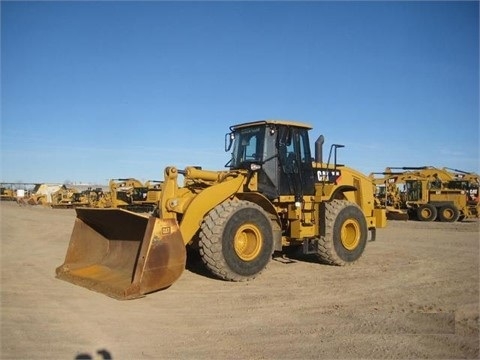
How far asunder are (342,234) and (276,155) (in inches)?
89.5

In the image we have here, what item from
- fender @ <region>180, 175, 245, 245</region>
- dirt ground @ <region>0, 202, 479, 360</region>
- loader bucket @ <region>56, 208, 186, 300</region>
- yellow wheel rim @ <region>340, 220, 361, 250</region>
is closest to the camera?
dirt ground @ <region>0, 202, 479, 360</region>

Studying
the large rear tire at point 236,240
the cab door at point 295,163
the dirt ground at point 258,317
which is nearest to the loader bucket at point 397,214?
the dirt ground at point 258,317

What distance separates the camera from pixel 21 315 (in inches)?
225

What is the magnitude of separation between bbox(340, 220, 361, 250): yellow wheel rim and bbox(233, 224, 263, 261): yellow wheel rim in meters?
2.51

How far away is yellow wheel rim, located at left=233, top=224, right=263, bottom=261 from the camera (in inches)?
316

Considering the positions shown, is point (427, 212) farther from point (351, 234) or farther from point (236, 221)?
point (236, 221)

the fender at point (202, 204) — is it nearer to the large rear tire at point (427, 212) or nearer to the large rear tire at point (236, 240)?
the large rear tire at point (236, 240)

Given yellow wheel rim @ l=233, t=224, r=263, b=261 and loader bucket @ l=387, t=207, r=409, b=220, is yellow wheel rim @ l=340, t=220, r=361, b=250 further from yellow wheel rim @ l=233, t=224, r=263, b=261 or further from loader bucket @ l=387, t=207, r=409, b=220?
loader bucket @ l=387, t=207, r=409, b=220

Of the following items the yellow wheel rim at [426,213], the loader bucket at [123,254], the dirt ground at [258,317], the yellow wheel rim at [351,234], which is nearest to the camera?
the dirt ground at [258,317]

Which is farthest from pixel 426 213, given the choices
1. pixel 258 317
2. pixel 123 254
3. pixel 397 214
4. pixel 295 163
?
pixel 258 317

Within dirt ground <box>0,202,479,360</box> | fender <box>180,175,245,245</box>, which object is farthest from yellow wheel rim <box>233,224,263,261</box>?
fender <box>180,175,245,245</box>

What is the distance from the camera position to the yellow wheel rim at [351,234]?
9.96 m

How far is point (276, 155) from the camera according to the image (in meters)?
9.17

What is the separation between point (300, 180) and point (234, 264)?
265 centimetres
